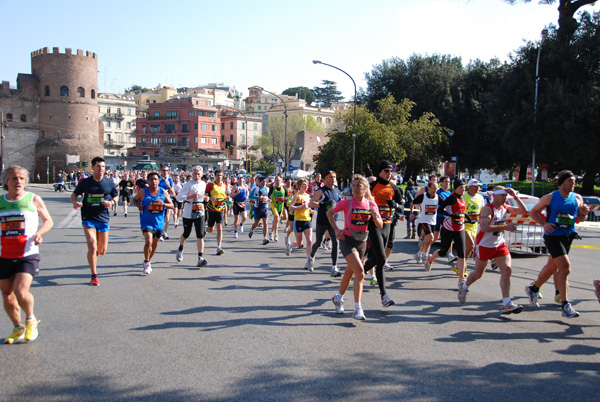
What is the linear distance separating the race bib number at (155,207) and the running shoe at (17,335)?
4.01m

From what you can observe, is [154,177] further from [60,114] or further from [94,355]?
[60,114]

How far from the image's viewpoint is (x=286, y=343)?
18.4 ft

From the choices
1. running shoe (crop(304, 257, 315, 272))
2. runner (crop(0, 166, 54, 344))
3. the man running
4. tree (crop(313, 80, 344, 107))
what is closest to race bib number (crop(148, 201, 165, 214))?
the man running

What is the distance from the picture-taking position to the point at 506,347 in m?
5.60

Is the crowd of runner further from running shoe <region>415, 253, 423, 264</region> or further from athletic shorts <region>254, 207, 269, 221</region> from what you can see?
athletic shorts <region>254, 207, 269, 221</region>

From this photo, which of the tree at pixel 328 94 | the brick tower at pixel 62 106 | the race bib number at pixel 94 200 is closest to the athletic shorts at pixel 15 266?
the race bib number at pixel 94 200

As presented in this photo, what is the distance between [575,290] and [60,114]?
2975 inches

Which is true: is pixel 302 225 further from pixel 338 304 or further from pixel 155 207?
pixel 338 304

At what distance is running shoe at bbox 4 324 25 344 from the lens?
17.9ft

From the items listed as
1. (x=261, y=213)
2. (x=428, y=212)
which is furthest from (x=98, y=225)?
(x=261, y=213)

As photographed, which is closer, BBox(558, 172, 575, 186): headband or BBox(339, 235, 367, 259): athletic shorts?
BBox(339, 235, 367, 259): athletic shorts

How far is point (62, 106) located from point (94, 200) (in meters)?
71.8

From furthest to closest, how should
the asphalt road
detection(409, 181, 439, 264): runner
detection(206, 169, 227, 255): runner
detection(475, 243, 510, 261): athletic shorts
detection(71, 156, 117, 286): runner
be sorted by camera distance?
1. detection(206, 169, 227, 255): runner
2. detection(409, 181, 439, 264): runner
3. detection(71, 156, 117, 286): runner
4. detection(475, 243, 510, 261): athletic shorts
5. the asphalt road

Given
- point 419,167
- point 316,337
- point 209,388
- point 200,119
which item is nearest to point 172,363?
point 209,388
